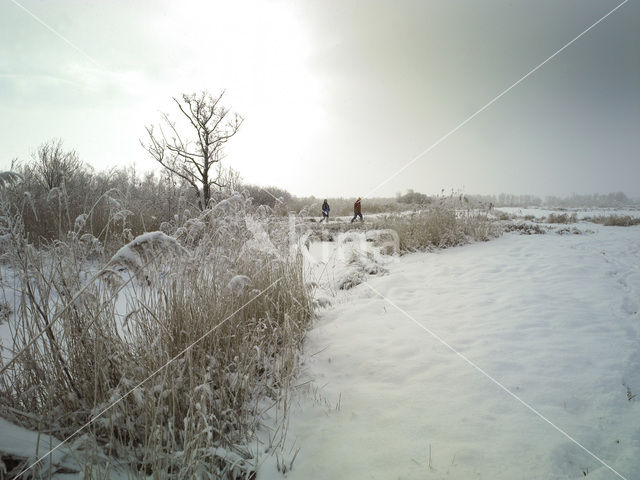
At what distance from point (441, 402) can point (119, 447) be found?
83.5 inches

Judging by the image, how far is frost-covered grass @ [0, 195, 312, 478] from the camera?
1462 millimetres

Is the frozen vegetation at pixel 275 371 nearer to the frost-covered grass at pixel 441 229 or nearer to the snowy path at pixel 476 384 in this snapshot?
the snowy path at pixel 476 384

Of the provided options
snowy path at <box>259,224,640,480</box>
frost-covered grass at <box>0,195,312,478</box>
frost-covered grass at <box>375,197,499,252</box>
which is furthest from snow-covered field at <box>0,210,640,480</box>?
frost-covered grass at <box>375,197,499,252</box>

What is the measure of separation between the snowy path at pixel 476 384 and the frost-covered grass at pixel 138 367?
15.4 inches

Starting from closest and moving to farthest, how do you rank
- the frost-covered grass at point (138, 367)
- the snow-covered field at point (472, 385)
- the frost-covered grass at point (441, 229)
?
the frost-covered grass at point (138, 367), the snow-covered field at point (472, 385), the frost-covered grass at point (441, 229)

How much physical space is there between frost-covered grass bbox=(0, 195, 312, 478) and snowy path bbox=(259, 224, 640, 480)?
390 mm

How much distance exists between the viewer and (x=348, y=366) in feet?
9.02

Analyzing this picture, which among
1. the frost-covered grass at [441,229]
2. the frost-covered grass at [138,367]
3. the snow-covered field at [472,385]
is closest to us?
the frost-covered grass at [138,367]

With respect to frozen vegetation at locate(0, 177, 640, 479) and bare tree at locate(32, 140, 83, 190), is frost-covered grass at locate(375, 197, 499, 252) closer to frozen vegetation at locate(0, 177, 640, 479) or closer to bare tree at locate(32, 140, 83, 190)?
frozen vegetation at locate(0, 177, 640, 479)

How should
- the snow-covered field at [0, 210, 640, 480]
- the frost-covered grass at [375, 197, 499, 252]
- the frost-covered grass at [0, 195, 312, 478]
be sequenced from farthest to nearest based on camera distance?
1. the frost-covered grass at [375, 197, 499, 252]
2. the snow-covered field at [0, 210, 640, 480]
3. the frost-covered grass at [0, 195, 312, 478]

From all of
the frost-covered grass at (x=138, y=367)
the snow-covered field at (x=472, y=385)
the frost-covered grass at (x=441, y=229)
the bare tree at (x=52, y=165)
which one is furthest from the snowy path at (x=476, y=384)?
the bare tree at (x=52, y=165)

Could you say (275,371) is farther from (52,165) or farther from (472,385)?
(52,165)

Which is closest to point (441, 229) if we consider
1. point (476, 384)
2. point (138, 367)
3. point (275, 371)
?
point (476, 384)

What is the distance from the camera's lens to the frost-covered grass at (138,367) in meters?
1.46
